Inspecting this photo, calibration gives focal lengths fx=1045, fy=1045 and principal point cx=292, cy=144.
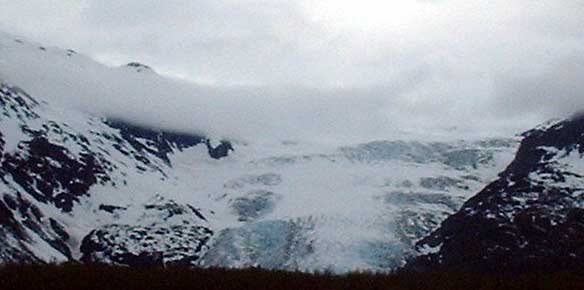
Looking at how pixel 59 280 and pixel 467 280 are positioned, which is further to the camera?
pixel 467 280

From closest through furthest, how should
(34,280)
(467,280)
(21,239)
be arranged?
(34,280)
(467,280)
(21,239)

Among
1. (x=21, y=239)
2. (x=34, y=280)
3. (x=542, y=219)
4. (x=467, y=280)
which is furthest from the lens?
(x=542, y=219)

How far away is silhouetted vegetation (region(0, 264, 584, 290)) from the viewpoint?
15469 mm

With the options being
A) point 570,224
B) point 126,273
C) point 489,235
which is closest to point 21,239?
point 489,235

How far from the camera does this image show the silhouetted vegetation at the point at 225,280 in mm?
15469

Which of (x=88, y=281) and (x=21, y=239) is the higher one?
(x=21, y=239)

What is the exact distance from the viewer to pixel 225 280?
16.1 m

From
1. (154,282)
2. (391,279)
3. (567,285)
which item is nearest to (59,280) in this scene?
(154,282)

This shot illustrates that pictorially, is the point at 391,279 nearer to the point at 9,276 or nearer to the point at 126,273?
the point at 126,273

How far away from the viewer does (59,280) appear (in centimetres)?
1545

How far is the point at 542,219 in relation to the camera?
19850 centimetres

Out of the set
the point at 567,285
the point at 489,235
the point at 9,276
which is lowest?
the point at 567,285

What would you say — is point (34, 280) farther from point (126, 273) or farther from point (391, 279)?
point (391, 279)

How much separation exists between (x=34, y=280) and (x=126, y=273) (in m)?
1.48
